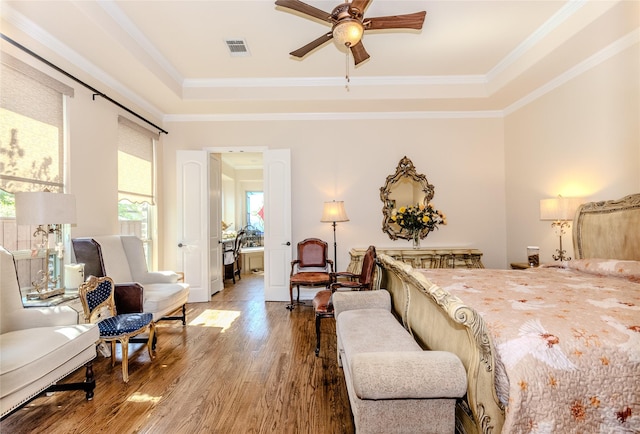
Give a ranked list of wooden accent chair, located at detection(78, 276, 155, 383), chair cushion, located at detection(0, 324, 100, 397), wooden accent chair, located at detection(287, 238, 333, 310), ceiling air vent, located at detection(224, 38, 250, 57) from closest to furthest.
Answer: chair cushion, located at detection(0, 324, 100, 397) → wooden accent chair, located at detection(78, 276, 155, 383) → ceiling air vent, located at detection(224, 38, 250, 57) → wooden accent chair, located at detection(287, 238, 333, 310)

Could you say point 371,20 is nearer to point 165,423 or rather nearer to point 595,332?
point 595,332

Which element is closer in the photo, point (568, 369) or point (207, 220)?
point (568, 369)

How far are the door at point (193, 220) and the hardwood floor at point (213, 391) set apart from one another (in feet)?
4.13

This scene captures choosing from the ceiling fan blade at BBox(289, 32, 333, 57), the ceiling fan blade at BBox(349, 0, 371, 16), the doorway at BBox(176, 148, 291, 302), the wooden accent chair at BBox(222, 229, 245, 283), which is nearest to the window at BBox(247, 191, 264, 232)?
the wooden accent chair at BBox(222, 229, 245, 283)

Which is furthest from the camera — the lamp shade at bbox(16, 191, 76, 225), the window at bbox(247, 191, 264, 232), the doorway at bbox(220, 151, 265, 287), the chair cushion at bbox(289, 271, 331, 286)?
the window at bbox(247, 191, 264, 232)

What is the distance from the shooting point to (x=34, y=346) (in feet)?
6.00

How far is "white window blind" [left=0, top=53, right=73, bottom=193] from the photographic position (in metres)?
2.49

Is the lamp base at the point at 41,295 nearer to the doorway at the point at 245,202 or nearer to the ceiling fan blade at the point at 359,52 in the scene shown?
the ceiling fan blade at the point at 359,52

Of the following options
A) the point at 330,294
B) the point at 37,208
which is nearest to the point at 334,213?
the point at 330,294

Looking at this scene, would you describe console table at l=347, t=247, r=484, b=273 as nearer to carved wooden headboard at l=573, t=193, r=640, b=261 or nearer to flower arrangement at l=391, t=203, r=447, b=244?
flower arrangement at l=391, t=203, r=447, b=244

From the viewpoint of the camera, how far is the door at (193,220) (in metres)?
4.75

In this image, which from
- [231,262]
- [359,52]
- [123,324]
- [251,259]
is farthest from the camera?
[251,259]

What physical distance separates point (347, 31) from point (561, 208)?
9.39 ft

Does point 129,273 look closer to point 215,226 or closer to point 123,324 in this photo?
point 123,324
